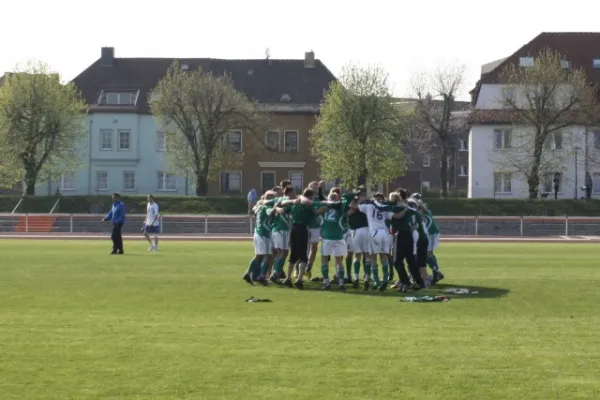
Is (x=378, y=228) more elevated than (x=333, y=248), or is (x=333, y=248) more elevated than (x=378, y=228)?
(x=378, y=228)

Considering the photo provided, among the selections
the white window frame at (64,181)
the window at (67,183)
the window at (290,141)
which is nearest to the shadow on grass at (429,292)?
the window at (290,141)

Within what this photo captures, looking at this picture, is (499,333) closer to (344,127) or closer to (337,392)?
(337,392)

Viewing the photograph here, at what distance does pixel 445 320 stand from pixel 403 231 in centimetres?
522

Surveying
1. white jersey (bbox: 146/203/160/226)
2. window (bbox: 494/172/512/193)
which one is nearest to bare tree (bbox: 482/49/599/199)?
window (bbox: 494/172/512/193)

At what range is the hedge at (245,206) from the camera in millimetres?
65438

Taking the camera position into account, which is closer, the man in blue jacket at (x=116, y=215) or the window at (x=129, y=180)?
the man in blue jacket at (x=116, y=215)

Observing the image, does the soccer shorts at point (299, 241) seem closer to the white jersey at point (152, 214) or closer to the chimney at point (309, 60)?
the white jersey at point (152, 214)

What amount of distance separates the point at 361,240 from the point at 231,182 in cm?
6190

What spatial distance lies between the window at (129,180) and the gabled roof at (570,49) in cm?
2784

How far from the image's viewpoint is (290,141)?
266ft

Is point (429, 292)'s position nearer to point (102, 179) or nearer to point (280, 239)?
point (280, 239)

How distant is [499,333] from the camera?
44.1 feet

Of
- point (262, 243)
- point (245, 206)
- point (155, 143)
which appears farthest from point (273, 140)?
A: point (262, 243)

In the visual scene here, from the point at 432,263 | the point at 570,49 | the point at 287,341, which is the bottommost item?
the point at 287,341
